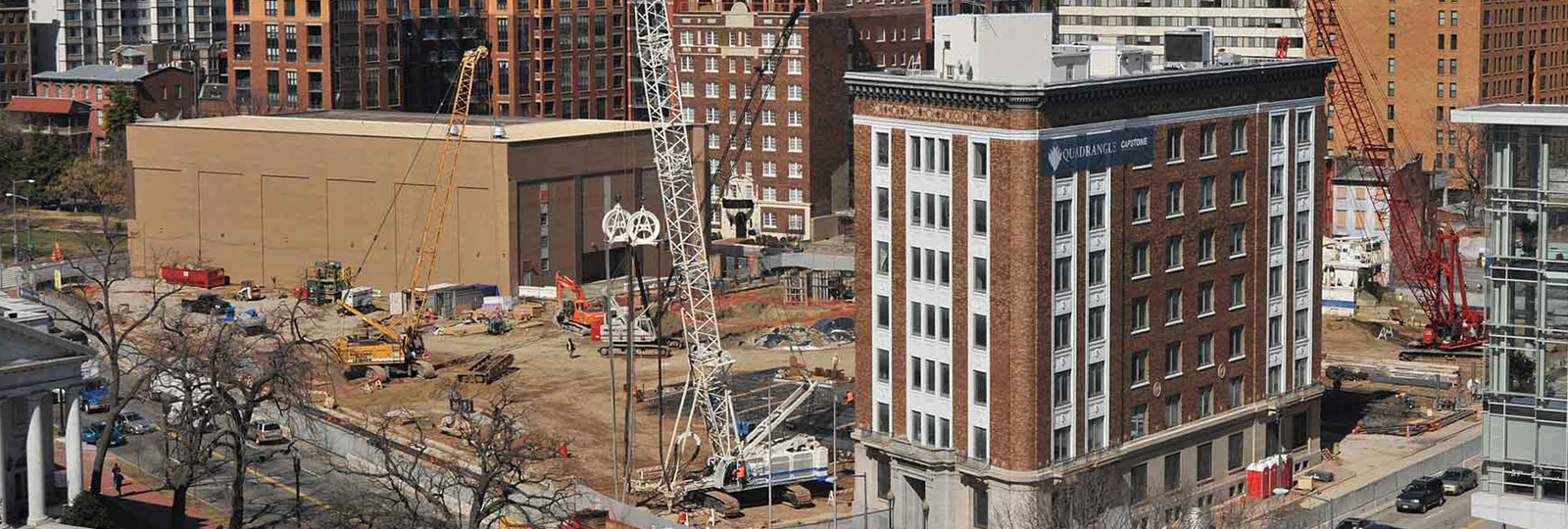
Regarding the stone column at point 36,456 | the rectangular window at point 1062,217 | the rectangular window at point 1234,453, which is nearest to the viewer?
the stone column at point 36,456

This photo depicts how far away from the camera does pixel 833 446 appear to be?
10031cm

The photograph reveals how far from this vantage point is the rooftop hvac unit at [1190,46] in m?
97.4

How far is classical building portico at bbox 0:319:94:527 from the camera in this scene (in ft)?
275

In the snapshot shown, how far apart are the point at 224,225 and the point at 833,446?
249 ft

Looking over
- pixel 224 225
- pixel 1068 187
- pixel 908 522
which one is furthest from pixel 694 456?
pixel 224 225

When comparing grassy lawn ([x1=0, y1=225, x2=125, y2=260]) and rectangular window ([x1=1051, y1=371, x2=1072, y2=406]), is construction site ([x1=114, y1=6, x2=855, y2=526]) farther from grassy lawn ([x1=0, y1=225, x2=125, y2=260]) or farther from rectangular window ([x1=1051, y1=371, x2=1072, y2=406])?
rectangular window ([x1=1051, y1=371, x2=1072, y2=406])

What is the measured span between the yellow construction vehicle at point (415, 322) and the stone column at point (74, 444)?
40442mm

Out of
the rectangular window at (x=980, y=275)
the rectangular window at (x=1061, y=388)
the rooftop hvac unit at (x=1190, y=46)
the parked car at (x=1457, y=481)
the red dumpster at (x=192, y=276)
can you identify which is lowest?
the parked car at (x=1457, y=481)

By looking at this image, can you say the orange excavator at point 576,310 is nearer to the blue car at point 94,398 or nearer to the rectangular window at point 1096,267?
the blue car at point 94,398

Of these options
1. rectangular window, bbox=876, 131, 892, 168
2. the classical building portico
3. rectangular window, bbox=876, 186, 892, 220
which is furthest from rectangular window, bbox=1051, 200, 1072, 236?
the classical building portico

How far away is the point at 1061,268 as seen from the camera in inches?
3492

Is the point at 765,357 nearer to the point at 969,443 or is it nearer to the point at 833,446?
the point at 833,446

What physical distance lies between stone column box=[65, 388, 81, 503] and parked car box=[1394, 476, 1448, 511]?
1924 inches

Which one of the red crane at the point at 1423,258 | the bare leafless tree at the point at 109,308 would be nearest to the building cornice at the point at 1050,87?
the bare leafless tree at the point at 109,308
